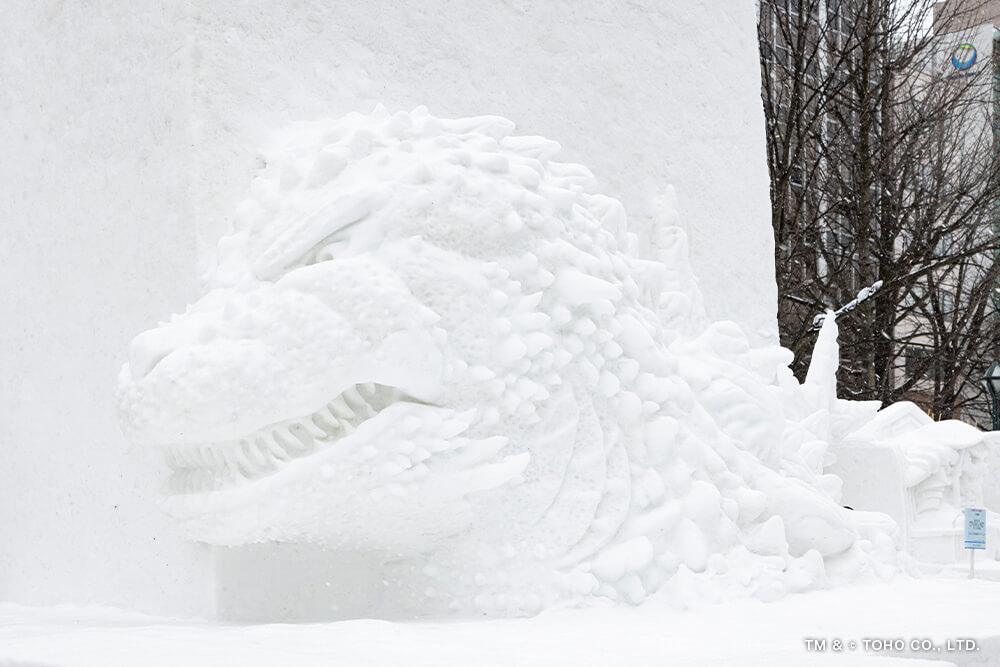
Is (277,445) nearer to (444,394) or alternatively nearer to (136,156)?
(444,394)

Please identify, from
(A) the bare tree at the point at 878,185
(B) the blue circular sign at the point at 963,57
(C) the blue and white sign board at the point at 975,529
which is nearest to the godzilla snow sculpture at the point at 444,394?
(C) the blue and white sign board at the point at 975,529

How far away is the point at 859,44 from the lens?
12.3 m

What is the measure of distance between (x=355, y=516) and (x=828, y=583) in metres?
1.30

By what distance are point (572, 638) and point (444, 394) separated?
510 mm

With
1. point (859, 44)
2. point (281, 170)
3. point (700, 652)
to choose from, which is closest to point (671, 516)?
point (700, 652)

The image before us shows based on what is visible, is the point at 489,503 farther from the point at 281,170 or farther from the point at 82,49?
the point at 82,49

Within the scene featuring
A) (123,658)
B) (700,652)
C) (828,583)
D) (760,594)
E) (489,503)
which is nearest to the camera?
(123,658)

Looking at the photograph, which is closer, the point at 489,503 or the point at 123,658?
the point at 123,658

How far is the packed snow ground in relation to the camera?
1639 millimetres

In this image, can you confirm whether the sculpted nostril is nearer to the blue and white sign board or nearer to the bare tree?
the blue and white sign board

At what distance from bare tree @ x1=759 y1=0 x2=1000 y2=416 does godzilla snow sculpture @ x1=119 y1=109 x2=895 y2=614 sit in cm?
897

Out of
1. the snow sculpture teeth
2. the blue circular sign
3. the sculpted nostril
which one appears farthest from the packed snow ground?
the blue circular sign

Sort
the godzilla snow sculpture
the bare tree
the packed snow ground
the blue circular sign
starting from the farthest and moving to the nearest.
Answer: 1. the blue circular sign
2. the bare tree
3. the godzilla snow sculpture
4. the packed snow ground

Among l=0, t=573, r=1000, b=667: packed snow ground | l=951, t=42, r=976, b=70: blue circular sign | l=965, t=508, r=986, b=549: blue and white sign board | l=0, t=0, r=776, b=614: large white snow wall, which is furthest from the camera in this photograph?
l=951, t=42, r=976, b=70: blue circular sign
